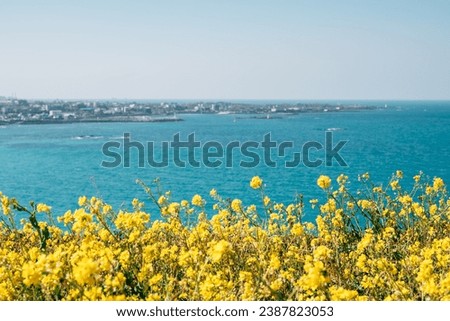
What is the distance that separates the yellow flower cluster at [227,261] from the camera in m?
3.12

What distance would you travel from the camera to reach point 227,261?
4242mm
